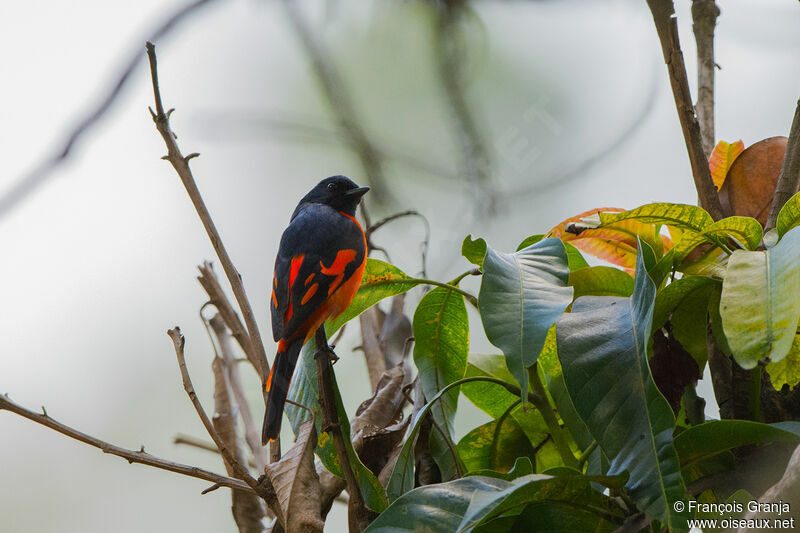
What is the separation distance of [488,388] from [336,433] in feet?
0.91

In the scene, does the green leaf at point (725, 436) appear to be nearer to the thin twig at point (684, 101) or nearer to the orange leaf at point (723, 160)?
the thin twig at point (684, 101)

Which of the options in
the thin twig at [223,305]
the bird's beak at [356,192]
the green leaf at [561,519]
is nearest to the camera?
the green leaf at [561,519]

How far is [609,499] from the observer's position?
0.67 metres

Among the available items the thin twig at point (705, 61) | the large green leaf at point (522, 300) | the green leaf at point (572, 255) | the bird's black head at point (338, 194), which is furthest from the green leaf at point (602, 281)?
the bird's black head at point (338, 194)

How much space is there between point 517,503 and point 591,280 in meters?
0.35

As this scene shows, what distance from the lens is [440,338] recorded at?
0.95 metres

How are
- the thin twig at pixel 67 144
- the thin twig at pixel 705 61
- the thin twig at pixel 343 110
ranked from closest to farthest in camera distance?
the thin twig at pixel 705 61 < the thin twig at pixel 67 144 < the thin twig at pixel 343 110

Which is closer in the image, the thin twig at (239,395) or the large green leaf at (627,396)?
the large green leaf at (627,396)

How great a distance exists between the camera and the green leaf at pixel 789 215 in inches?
30.2

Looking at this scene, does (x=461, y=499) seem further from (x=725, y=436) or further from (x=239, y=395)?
(x=239, y=395)

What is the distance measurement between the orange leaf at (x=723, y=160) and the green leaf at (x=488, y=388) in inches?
17.5

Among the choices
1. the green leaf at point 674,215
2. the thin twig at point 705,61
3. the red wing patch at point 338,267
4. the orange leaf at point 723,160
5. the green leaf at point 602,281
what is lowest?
the green leaf at point 602,281

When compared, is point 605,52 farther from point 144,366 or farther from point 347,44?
point 144,366

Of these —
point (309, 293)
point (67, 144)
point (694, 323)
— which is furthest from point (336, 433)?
point (67, 144)
